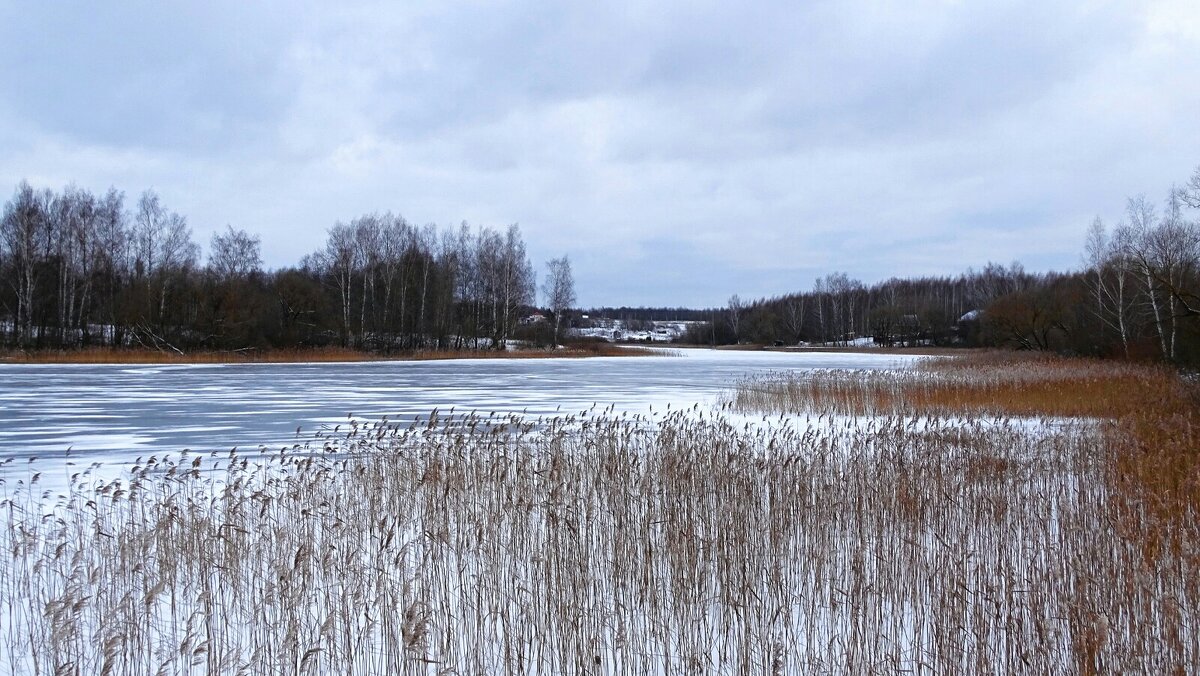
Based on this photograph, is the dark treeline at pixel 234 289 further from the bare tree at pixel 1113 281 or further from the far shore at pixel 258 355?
the bare tree at pixel 1113 281

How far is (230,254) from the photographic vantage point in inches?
1913

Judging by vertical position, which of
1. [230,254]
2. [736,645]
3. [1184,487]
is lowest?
[736,645]

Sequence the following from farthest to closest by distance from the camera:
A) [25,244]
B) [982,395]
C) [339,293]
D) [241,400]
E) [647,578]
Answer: [339,293]
[25,244]
[241,400]
[982,395]
[647,578]

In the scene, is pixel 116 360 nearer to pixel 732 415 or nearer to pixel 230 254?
pixel 230 254

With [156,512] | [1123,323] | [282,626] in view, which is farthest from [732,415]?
[1123,323]

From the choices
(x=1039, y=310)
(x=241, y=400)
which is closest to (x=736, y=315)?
(x=1039, y=310)

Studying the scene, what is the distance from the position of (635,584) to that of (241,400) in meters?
14.5

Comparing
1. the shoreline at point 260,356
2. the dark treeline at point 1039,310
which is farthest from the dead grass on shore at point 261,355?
the dark treeline at point 1039,310

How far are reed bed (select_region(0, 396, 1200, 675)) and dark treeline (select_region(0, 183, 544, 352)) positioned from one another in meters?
36.5

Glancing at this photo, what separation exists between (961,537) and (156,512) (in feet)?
20.1

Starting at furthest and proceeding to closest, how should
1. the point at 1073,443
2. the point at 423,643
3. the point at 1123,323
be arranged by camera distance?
the point at 1123,323, the point at 1073,443, the point at 423,643

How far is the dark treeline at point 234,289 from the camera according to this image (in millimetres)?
38781

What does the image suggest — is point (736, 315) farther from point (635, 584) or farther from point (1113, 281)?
point (635, 584)

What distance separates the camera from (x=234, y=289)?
40.0 meters
